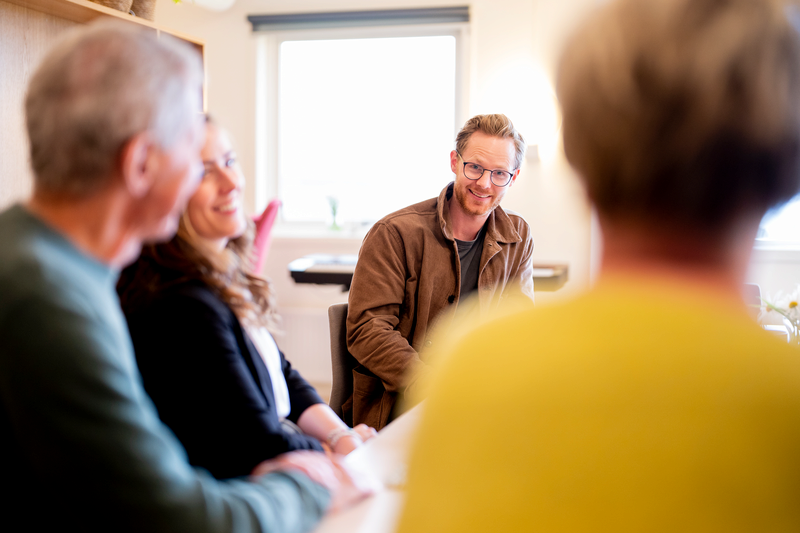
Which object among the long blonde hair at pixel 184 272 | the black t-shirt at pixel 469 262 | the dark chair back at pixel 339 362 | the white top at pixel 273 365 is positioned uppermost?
the long blonde hair at pixel 184 272

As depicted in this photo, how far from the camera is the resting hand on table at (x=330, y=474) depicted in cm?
88

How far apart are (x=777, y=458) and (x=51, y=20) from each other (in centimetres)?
277

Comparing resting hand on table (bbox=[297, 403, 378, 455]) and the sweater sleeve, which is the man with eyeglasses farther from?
the sweater sleeve

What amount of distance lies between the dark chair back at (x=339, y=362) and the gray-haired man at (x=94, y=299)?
107cm

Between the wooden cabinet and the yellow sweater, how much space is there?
2303 mm

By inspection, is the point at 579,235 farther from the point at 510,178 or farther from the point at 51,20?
the point at 51,20

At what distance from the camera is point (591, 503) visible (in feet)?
1.48

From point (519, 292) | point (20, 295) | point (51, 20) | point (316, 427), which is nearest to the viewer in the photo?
point (20, 295)

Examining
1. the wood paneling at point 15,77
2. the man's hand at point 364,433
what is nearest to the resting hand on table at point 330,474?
the man's hand at point 364,433

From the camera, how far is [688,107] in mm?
476

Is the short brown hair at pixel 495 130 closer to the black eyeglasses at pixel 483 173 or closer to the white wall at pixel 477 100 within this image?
the black eyeglasses at pixel 483 173

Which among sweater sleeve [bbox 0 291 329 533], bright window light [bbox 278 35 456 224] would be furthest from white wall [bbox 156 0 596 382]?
sweater sleeve [bbox 0 291 329 533]

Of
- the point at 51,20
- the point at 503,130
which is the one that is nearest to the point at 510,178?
the point at 503,130

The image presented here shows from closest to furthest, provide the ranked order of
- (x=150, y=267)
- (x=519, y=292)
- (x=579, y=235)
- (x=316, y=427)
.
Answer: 1. (x=150, y=267)
2. (x=316, y=427)
3. (x=519, y=292)
4. (x=579, y=235)
